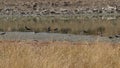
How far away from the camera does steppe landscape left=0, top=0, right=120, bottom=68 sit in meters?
7.39

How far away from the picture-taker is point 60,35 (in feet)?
85.4

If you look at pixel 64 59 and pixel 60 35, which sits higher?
pixel 64 59

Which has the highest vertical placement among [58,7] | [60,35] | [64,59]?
[64,59]

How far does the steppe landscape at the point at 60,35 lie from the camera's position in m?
7.39

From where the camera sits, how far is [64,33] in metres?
27.9

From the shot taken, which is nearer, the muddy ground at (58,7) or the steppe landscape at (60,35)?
the steppe landscape at (60,35)

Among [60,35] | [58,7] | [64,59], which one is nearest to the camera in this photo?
[64,59]

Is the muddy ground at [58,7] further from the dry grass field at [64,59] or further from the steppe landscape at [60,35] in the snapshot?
the dry grass field at [64,59]

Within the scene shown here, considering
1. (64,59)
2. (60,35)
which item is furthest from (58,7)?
(64,59)

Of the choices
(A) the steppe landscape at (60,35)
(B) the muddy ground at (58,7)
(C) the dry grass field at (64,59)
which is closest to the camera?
(C) the dry grass field at (64,59)

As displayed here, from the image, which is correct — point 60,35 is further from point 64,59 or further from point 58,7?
point 58,7

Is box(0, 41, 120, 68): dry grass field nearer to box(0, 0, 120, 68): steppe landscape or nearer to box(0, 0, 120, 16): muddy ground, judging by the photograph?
box(0, 0, 120, 68): steppe landscape

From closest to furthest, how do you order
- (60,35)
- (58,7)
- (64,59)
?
(64,59)
(60,35)
(58,7)

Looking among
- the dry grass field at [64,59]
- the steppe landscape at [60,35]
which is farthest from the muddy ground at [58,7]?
the dry grass field at [64,59]
